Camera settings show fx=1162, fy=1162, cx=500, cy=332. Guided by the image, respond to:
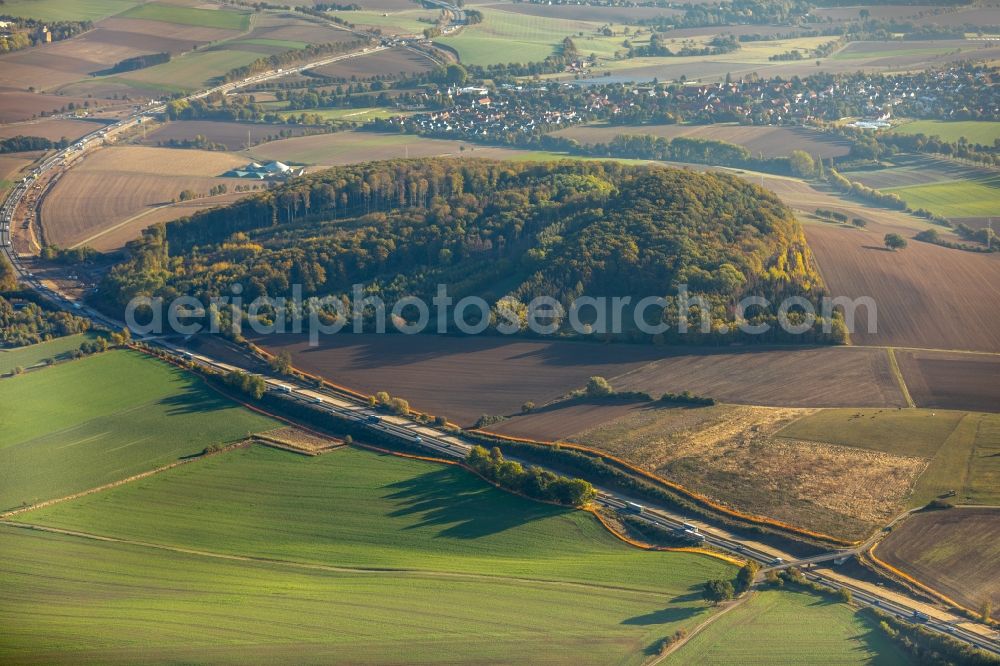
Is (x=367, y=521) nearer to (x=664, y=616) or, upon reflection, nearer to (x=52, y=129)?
(x=664, y=616)

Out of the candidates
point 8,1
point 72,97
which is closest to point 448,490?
point 72,97

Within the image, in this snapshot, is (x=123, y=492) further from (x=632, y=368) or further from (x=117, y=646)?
(x=632, y=368)

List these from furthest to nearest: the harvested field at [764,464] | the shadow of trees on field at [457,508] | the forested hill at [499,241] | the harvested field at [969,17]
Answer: the harvested field at [969,17] → the forested hill at [499,241] → the shadow of trees on field at [457,508] → the harvested field at [764,464]

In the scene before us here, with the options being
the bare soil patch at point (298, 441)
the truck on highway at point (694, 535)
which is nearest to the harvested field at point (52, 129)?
the bare soil patch at point (298, 441)

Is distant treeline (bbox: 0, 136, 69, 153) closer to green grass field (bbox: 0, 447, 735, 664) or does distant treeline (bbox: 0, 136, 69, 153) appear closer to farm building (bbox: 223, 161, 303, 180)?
farm building (bbox: 223, 161, 303, 180)

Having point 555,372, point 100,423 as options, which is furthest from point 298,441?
point 555,372

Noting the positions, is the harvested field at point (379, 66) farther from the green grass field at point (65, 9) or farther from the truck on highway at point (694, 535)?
the truck on highway at point (694, 535)
